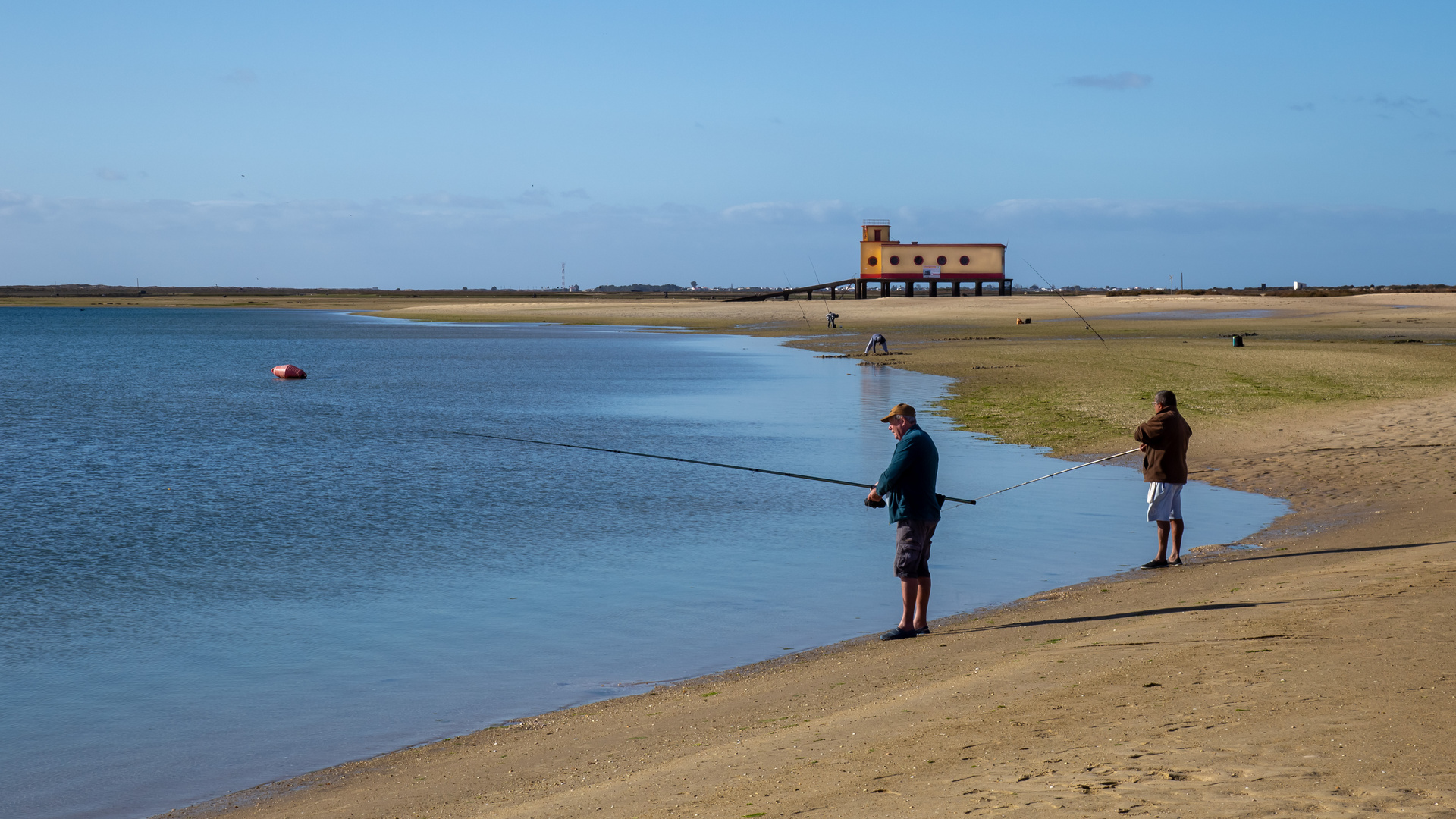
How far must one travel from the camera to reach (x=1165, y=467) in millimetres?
11156

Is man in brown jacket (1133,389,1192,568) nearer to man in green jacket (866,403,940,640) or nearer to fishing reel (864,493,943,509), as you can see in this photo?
fishing reel (864,493,943,509)

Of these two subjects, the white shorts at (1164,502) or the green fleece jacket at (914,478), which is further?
the white shorts at (1164,502)

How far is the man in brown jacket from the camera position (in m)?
11.1

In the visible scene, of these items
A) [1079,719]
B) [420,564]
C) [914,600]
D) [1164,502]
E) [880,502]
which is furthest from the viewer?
[420,564]

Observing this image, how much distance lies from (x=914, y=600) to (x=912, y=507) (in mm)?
746

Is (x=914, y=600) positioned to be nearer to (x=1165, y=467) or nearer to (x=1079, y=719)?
(x=1079, y=719)

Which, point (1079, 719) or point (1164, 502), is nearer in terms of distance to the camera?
point (1079, 719)

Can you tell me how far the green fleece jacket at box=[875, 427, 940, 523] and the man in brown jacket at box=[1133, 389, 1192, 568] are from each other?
3.15 m

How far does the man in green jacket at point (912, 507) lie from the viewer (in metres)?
8.91

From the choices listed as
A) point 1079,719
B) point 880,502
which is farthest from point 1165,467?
point 1079,719

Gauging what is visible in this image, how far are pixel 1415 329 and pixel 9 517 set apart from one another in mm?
54735

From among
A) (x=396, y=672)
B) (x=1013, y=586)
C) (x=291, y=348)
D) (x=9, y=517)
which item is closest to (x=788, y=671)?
(x=396, y=672)

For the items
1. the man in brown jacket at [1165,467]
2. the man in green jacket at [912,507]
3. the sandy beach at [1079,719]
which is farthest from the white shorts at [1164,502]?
the man in green jacket at [912,507]

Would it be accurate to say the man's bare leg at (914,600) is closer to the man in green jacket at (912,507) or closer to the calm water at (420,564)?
the man in green jacket at (912,507)
